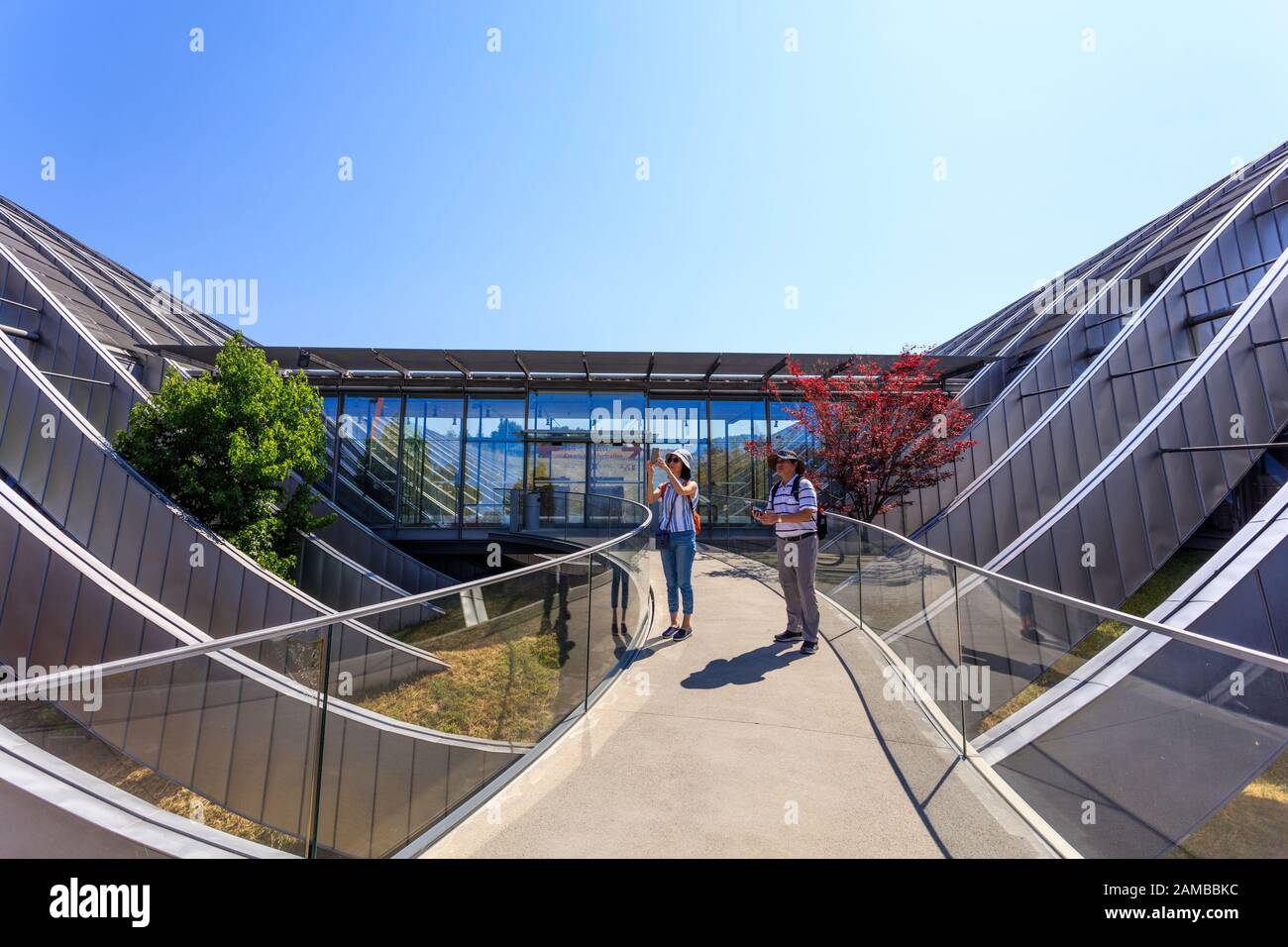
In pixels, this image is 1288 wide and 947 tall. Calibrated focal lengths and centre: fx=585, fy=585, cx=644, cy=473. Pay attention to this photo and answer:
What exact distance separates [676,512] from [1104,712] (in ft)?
13.4

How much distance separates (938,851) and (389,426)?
21.1 metres

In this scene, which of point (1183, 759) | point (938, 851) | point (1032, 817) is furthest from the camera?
point (1032, 817)

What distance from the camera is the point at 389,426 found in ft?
68.3

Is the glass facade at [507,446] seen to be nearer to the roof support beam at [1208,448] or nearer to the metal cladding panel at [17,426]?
the metal cladding panel at [17,426]

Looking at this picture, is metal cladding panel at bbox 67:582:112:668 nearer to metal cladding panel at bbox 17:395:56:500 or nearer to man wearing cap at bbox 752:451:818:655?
metal cladding panel at bbox 17:395:56:500

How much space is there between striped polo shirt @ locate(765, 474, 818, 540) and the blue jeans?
0.94 metres

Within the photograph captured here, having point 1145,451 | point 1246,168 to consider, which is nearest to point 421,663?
point 1145,451

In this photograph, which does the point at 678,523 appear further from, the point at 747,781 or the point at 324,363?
the point at 324,363

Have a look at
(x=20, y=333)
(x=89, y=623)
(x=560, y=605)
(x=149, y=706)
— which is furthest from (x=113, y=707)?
(x=20, y=333)

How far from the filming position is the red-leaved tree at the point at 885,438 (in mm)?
13828

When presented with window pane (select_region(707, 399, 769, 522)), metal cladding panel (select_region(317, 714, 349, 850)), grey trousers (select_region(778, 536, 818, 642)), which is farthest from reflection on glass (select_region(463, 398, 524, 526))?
metal cladding panel (select_region(317, 714, 349, 850))

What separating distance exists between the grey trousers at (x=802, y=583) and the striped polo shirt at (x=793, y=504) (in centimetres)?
9

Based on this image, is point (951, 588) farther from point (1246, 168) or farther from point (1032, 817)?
point (1246, 168)

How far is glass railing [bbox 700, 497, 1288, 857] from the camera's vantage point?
225 centimetres
